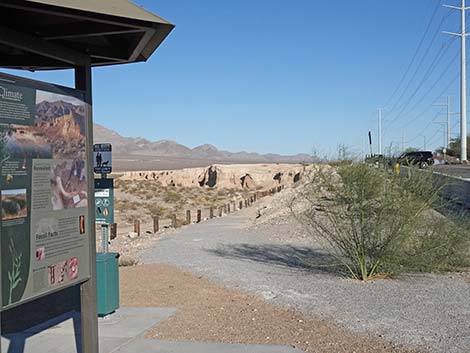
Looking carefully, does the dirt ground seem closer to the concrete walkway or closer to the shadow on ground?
the concrete walkway

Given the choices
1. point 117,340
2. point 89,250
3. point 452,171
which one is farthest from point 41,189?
point 452,171

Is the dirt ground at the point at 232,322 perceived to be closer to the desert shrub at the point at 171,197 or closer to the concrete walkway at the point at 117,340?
the concrete walkway at the point at 117,340

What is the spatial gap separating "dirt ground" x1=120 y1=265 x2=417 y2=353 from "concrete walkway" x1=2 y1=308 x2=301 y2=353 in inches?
8.3

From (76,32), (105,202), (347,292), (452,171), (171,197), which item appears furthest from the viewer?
(171,197)

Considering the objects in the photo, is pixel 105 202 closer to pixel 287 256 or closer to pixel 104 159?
pixel 104 159

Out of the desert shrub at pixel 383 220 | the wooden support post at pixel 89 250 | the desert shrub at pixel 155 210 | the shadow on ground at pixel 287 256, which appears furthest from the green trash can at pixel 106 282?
the desert shrub at pixel 155 210

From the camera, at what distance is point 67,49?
517cm

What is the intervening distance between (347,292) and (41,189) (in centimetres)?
566

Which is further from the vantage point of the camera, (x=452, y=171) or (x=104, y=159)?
(x=452, y=171)

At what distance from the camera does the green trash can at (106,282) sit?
732 cm

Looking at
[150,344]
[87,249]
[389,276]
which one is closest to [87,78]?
[87,249]

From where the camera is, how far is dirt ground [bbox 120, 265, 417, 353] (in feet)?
21.3

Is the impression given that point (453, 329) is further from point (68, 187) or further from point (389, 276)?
point (68, 187)

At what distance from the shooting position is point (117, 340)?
6664 mm
